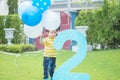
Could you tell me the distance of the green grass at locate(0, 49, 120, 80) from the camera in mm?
8252

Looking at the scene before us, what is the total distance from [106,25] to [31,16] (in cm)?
868

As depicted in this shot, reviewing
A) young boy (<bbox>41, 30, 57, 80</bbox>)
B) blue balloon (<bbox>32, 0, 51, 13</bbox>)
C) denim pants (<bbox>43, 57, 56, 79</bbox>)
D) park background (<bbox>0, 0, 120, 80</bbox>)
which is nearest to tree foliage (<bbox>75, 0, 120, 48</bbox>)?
park background (<bbox>0, 0, 120, 80</bbox>)

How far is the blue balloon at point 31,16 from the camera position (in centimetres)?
575

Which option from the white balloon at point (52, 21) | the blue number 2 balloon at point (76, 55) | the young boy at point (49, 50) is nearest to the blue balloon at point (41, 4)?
the white balloon at point (52, 21)

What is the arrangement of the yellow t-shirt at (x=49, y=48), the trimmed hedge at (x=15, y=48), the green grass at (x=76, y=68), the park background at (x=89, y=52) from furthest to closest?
the trimmed hedge at (x=15, y=48) < the park background at (x=89, y=52) < the green grass at (x=76, y=68) < the yellow t-shirt at (x=49, y=48)

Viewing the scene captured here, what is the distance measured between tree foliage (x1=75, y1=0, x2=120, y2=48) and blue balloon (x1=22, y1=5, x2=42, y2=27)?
8442 millimetres

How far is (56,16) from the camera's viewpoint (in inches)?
230

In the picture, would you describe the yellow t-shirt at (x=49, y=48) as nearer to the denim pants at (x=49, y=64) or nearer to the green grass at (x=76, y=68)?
the denim pants at (x=49, y=64)

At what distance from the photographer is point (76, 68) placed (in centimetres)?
939

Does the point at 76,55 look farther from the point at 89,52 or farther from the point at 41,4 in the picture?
the point at 89,52

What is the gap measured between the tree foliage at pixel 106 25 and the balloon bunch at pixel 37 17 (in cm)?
831

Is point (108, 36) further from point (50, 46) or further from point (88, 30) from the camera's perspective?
point (50, 46)

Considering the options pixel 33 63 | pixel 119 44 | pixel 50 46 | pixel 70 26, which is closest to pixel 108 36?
pixel 119 44

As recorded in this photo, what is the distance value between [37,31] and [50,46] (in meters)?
0.59
